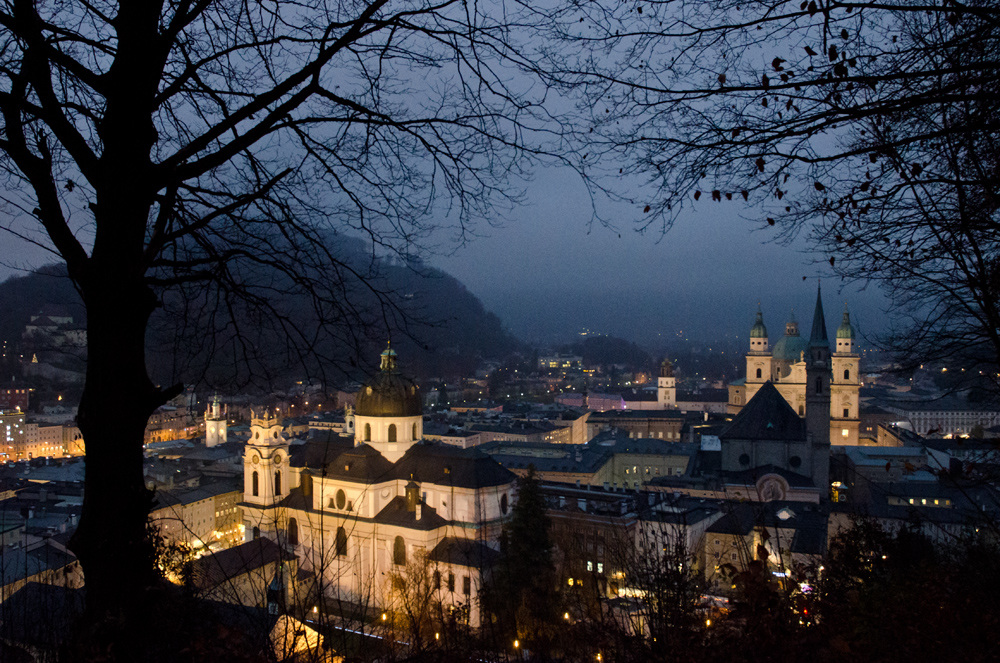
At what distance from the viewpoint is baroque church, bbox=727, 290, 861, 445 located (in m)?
50.9

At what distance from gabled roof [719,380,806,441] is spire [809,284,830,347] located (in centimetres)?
470

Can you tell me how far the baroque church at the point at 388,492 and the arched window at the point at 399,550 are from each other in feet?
0.12

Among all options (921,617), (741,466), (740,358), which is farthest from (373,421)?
(740,358)

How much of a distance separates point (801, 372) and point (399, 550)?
43416 millimetres

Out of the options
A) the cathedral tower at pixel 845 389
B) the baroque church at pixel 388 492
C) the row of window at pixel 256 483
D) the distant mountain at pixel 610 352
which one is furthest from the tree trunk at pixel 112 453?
the distant mountain at pixel 610 352

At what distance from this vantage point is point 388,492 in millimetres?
27719

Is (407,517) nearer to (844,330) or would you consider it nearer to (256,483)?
(256,483)

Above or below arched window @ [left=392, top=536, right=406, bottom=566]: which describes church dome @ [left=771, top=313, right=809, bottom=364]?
above

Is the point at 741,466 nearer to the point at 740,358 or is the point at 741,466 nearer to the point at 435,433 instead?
the point at 435,433

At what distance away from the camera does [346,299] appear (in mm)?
4254

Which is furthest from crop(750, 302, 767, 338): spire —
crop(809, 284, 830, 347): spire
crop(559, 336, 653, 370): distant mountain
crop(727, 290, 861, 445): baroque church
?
crop(559, 336, 653, 370): distant mountain

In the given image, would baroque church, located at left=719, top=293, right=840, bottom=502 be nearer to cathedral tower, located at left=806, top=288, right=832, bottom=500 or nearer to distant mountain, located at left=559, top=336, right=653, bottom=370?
cathedral tower, located at left=806, top=288, right=832, bottom=500

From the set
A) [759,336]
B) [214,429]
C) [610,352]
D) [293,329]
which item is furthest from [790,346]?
[610,352]

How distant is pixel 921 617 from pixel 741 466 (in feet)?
113
